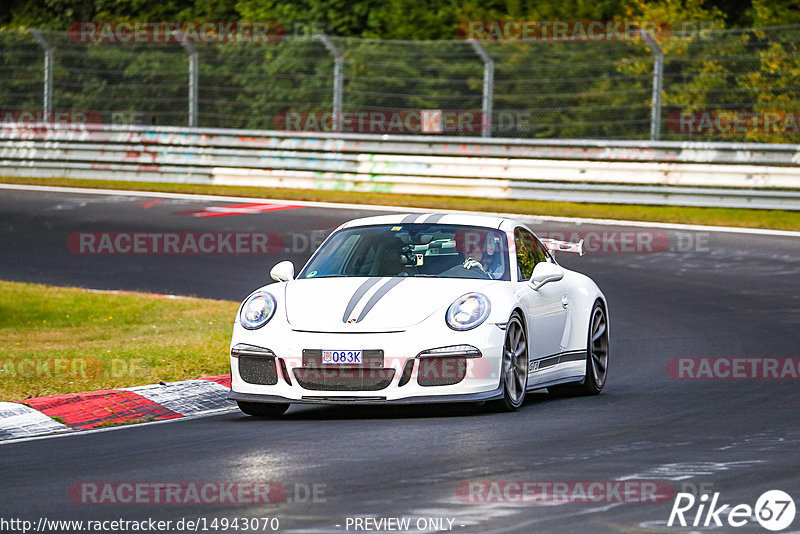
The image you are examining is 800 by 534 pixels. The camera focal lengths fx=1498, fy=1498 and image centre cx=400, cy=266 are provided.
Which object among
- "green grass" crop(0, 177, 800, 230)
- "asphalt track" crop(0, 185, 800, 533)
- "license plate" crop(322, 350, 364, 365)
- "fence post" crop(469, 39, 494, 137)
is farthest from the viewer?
"fence post" crop(469, 39, 494, 137)

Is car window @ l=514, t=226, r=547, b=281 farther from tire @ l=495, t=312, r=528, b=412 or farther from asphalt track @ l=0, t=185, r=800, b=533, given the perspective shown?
asphalt track @ l=0, t=185, r=800, b=533

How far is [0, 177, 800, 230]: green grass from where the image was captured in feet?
67.9

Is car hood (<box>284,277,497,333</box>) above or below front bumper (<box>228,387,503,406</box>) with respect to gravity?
above

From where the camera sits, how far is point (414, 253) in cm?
984

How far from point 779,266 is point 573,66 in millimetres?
7469

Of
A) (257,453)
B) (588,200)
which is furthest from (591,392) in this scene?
(588,200)

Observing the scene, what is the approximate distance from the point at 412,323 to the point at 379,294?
39cm

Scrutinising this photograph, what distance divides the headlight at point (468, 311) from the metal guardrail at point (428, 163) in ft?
41.1

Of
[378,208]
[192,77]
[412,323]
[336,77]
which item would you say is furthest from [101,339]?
[192,77]

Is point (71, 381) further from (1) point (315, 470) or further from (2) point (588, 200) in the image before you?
(2) point (588, 200)

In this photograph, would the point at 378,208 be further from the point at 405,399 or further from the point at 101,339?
the point at 405,399

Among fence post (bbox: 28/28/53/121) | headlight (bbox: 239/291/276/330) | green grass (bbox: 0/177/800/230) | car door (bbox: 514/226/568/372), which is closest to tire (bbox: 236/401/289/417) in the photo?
headlight (bbox: 239/291/276/330)

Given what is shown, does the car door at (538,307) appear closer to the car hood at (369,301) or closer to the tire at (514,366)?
the tire at (514,366)

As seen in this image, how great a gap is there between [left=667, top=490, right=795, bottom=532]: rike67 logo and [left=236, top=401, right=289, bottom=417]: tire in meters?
3.44
